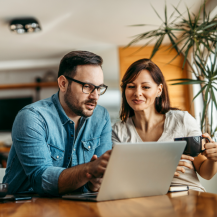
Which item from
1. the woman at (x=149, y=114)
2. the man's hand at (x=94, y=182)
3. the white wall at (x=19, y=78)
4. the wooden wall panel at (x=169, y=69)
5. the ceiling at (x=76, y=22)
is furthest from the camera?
the white wall at (x=19, y=78)

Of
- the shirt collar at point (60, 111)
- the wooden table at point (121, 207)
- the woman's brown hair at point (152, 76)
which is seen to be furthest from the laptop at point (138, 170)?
the woman's brown hair at point (152, 76)

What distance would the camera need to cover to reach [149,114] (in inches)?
70.0

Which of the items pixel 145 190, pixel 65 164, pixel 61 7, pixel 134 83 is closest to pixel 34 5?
pixel 61 7

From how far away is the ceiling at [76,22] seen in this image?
130 inches

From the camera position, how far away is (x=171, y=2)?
3.28 m

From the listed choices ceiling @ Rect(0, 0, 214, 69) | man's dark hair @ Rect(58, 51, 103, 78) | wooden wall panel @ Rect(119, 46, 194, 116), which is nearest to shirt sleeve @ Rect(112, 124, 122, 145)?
man's dark hair @ Rect(58, 51, 103, 78)

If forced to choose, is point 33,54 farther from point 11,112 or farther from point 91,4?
point 91,4

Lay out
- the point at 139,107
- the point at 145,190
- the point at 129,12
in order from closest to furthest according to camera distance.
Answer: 1. the point at 145,190
2. the point at 139,107
3. the point at 129,12

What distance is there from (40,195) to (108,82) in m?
6.52

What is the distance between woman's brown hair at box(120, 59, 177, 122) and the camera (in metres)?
1.73

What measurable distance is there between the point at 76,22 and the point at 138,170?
3.32 metres

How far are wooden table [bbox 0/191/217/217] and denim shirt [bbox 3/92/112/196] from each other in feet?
0.50

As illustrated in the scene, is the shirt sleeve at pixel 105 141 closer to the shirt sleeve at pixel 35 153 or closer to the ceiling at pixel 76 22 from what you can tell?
the shirt sleeve at pixel 35 153

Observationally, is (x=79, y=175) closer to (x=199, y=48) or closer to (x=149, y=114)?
(x=149, y=114)
